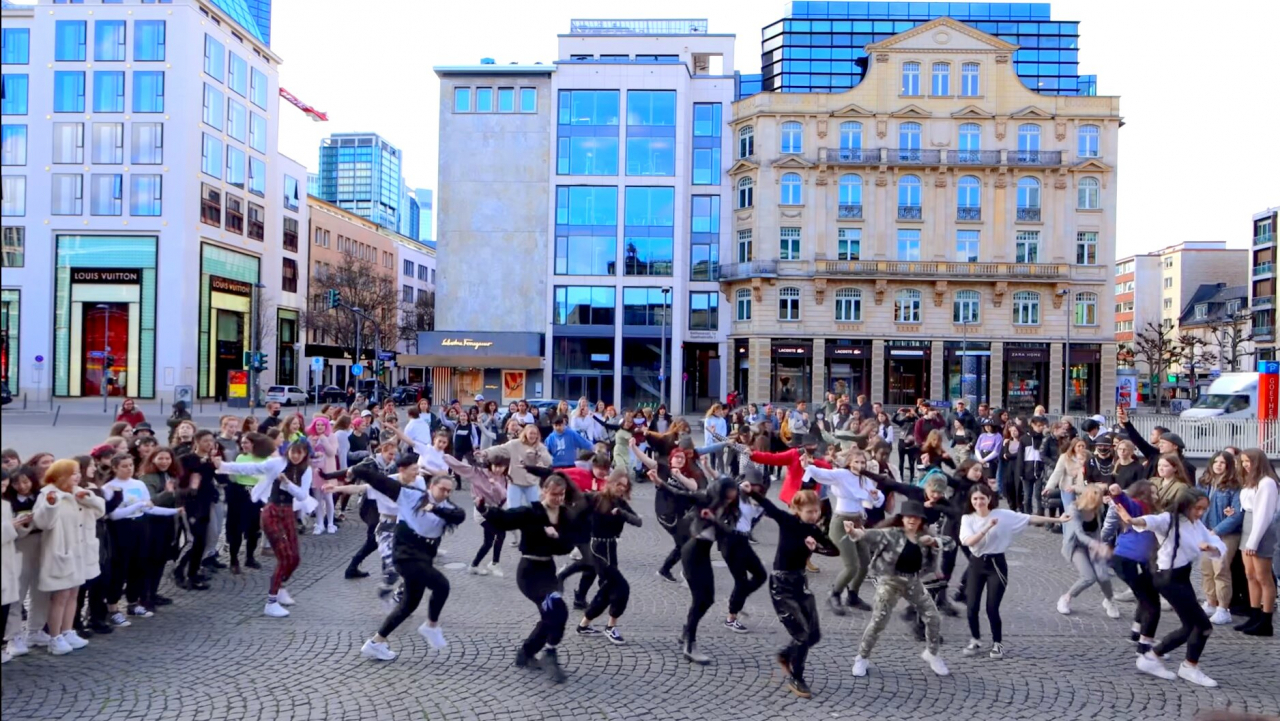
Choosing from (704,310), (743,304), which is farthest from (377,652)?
(704,310)

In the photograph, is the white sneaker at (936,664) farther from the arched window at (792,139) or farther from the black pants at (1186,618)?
the arched window at (792,139)

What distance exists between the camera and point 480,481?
10.2 metres

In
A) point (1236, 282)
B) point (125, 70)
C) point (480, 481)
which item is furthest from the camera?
point (1236, 282)

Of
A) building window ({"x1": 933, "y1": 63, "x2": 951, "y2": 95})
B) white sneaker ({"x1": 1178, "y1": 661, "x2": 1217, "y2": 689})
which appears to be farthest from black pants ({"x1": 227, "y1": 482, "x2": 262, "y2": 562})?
building window ({"x1": 933, "y1": 63, "x2": 951, "y2": 95})

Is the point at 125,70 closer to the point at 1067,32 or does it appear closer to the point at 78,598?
the point at 78,598

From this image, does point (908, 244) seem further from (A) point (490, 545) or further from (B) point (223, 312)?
(B) point (223, 312)

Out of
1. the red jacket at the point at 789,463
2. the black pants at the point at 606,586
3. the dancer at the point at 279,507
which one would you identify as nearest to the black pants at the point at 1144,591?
the red jacket at the point at 789,463

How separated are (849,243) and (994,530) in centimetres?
4160

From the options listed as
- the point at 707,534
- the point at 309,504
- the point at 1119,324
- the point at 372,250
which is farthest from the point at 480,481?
the point at 1119,324

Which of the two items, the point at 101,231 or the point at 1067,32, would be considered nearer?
the point at 101,231

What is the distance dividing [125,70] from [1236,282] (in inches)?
3903

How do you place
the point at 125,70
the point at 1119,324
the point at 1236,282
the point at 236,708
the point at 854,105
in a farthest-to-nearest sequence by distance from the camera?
the point at 1119,324
the point at 1236,282
the point at 125,70
the point at 854,105
the point at 236,708

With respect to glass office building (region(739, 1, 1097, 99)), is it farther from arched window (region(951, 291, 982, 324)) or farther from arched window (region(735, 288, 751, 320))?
arched window (region(951, 291, 982, 324))

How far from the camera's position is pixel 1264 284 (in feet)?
245
